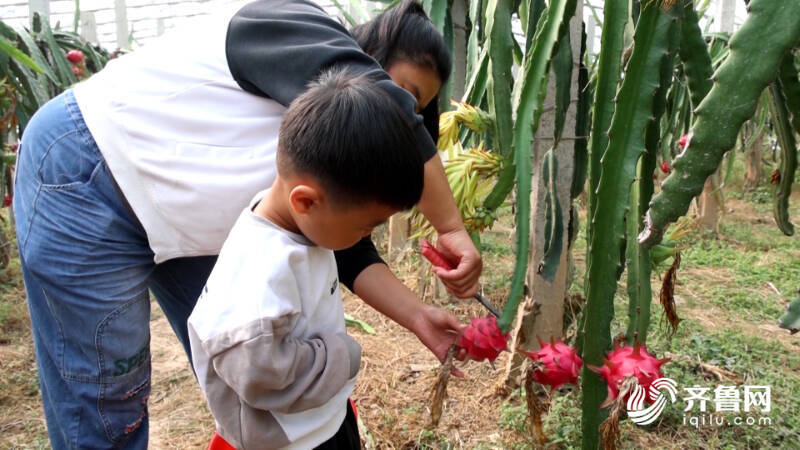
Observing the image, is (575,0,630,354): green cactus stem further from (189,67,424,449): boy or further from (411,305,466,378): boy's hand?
(189,67,424,449): boy

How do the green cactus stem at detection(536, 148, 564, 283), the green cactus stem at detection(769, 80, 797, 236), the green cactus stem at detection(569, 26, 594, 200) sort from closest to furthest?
the green cactus stem at detection(769, 80, 797, 236) → the green cactus stem at detection(536, 148, 564, 283) → the green cactus stem at detection(569, 26, 594, 200)

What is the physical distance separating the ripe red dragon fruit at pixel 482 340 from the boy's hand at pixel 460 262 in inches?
2.6

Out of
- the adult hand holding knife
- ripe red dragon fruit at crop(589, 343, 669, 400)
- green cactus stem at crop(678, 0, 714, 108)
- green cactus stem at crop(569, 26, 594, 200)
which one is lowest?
ripe red dragon fruit at crop(589, 343, 669, 400)

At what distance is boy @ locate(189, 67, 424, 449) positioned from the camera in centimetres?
72

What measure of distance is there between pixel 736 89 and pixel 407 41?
510 millimetres

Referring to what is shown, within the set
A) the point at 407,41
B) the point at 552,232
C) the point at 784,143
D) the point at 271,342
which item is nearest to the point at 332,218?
the point at 271,342

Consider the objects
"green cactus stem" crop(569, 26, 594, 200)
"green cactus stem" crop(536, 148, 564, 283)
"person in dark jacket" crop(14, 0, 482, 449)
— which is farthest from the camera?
"green cactus stem" crop(569, 26, 594, 200)

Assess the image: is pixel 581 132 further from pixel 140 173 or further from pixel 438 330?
pixel 140 173

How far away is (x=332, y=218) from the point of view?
762 mm

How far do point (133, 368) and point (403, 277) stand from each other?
2.12 m

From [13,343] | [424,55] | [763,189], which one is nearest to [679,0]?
[424,55]

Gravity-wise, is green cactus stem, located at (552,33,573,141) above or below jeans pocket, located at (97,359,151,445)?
above

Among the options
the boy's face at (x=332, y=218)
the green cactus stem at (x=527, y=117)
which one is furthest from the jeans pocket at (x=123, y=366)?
the green cactus stem at (x=527, y=117)

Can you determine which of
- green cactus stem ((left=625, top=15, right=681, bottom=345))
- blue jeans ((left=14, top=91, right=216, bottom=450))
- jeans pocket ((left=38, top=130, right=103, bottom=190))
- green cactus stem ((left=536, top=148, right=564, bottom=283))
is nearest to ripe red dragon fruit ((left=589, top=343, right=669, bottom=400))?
green cactus stem ((left=625, top=15, right=681, bottom=345))
